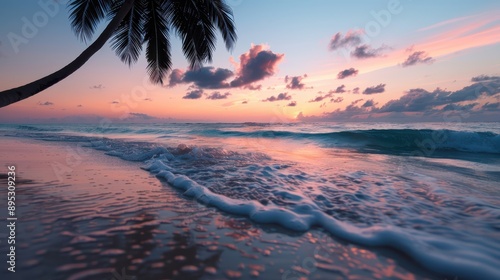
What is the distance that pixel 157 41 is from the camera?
8.76 m

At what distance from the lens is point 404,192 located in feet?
13.7

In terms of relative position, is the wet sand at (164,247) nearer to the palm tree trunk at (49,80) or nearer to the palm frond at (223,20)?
the palm tree trunk at (49,80)

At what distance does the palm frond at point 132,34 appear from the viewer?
8.31 m

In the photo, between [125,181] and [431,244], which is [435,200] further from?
[125,181]

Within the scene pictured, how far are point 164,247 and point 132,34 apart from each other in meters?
8.65

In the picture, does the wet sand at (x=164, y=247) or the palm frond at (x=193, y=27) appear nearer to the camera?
the wet sand at (x=164, y=247)

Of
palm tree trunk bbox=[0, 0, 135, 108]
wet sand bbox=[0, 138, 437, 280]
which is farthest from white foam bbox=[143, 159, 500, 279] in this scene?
palm tree trunk bbox=[0, 0, 135, 108]

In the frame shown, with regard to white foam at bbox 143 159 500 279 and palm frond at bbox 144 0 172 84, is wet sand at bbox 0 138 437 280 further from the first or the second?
palm frond at bbox 144 0 172 84

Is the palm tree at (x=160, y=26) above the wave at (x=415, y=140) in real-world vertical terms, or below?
above

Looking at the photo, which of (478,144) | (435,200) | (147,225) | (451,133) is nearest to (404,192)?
(435,200)

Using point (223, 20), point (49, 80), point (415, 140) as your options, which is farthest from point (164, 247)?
point (415, 140)

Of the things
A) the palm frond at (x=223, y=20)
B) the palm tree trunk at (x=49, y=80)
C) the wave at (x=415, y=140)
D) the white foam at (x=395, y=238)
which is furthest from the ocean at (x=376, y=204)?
the wave at (x=415, y=140)

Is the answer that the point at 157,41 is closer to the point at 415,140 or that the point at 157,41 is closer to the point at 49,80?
the point at 49,80

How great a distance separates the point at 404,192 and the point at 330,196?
4.54 feet
